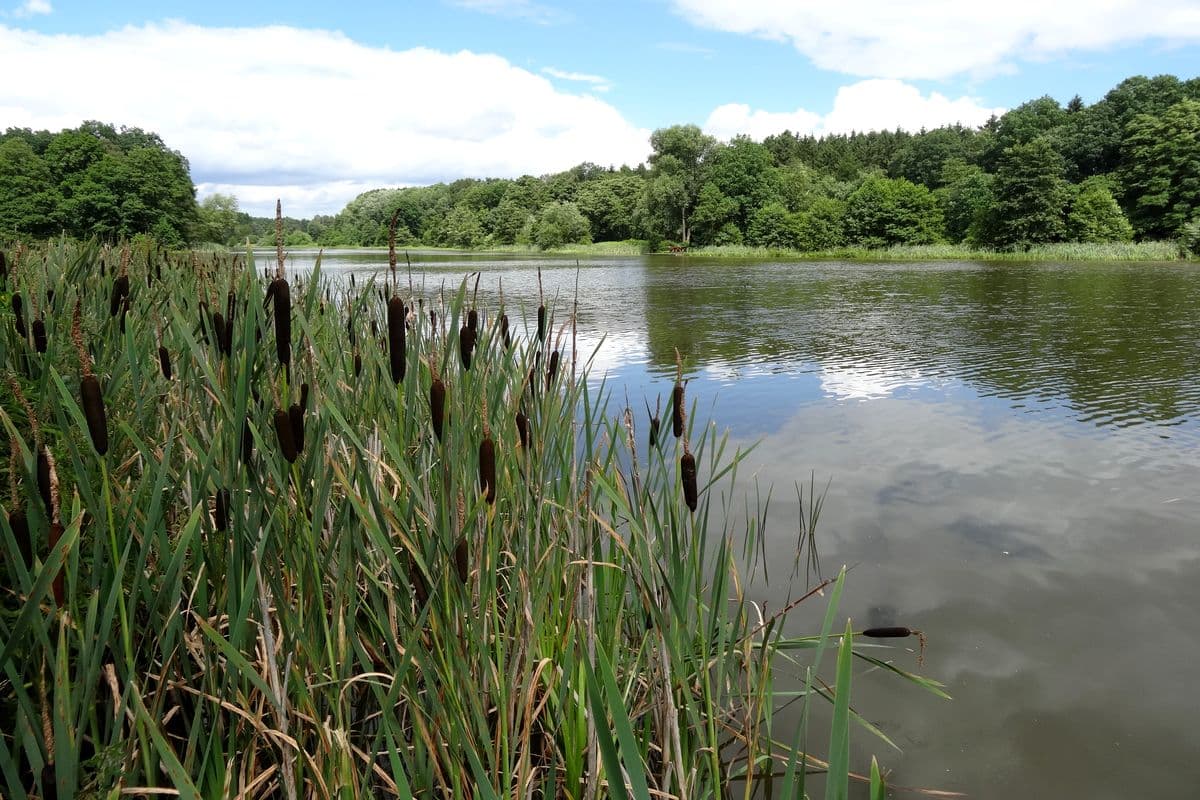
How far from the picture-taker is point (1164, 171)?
166ft

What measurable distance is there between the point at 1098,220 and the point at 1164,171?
18.7ft

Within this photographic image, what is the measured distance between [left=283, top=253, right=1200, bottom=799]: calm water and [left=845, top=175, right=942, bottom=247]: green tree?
49.5 m

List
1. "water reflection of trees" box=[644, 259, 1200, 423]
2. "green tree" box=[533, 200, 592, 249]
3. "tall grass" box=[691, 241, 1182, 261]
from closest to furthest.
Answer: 1. "water reflection of trees" box=[644, 259, 1200, 423]
2. "tall grass" box=[691, 241, 1182, 261]
3. "green tree" box=[533, 200, 592, 249]

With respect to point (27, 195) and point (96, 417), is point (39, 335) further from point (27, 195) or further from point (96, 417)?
point (27, 195)

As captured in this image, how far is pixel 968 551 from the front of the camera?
400cm

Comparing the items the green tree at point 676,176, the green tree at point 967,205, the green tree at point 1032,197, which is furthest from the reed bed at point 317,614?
the green tree at point 676,176

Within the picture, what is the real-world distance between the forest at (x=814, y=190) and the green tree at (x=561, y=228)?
7.2 inches

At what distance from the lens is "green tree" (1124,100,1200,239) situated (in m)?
48.3

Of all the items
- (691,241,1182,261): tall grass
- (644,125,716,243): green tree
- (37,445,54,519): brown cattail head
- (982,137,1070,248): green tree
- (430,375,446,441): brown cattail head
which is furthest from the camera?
(644,125,716,243): green tree

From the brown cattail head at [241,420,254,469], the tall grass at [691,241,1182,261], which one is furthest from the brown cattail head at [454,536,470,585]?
the tall grass at [691,241,1182,261]

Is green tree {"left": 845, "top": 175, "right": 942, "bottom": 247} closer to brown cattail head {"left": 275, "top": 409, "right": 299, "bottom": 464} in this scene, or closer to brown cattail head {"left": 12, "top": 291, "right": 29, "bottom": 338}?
brown cattail head {"left": 12, "top": 291, "right": 29, "bottom": 338}

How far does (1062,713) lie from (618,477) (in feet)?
6.29

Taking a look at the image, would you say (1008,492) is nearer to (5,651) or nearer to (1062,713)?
(1062,713)

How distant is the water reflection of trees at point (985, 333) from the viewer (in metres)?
7.99
